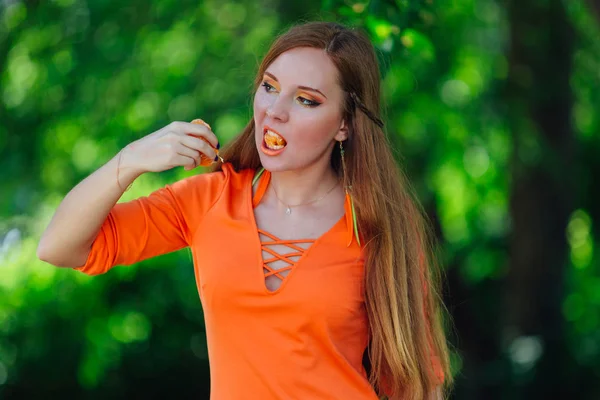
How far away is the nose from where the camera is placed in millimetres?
2289

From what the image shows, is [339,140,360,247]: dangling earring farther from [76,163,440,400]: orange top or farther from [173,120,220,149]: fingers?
Result: [173,120,220,149]: fingers

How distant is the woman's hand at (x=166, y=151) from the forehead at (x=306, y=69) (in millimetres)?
287

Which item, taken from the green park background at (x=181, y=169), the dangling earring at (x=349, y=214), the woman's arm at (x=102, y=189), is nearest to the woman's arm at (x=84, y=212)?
the woman's arm at (x=102, y=189)

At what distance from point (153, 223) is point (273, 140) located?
1.26 feet

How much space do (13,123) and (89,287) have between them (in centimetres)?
99

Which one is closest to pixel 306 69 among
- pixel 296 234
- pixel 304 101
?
pixel 304 101

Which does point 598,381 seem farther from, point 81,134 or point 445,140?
point 81,134

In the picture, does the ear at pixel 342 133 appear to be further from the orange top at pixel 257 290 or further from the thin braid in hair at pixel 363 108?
the orange top at pixel 257 290

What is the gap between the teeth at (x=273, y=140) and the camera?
91.1 inches

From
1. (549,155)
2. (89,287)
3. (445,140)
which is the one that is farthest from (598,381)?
(89,287)

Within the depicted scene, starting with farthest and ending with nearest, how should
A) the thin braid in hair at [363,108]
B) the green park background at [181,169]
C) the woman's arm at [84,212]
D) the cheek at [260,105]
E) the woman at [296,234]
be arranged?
the green park background at [181,169], the thin braid in hair at [363,108], the cheek at [260,105], the woman at [296,234], the woman's arm at [84,212]

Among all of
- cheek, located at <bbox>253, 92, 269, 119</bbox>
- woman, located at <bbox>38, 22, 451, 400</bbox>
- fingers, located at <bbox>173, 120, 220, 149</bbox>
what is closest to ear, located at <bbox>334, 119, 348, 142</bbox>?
woman, located at <bbox>38, 22, 451, 400</bbox>

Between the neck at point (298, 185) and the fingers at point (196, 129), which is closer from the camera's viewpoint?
the fingers at point (196, 129)

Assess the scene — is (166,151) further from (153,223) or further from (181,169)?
(181,169)
